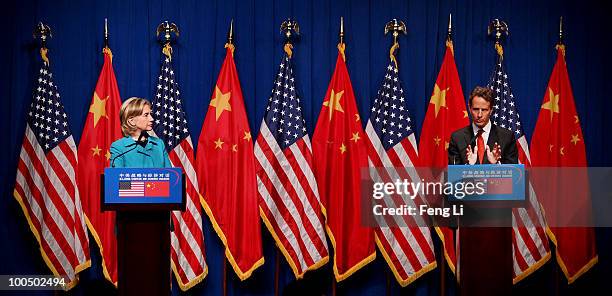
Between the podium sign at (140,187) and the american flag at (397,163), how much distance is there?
243cm

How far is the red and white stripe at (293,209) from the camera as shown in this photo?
5945mm

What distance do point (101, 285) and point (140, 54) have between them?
208cm

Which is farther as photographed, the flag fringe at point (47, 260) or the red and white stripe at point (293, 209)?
the red and white stripe at point (293, 209)

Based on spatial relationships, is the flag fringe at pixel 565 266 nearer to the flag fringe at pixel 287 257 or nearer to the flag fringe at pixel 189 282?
the flag fringe at pixel 287 257

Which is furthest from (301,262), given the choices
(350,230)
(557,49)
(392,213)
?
(557,49)

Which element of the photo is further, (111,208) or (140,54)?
(140,54)

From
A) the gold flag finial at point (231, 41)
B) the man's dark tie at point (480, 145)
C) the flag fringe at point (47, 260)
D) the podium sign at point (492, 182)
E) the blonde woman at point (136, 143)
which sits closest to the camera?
the podium sign at point (492, 182)

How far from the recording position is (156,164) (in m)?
4.47

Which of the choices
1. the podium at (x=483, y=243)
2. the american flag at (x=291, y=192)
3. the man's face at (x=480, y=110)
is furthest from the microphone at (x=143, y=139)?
the man's face at (x=480, y=110)

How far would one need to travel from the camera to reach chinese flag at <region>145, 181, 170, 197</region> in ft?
13.1

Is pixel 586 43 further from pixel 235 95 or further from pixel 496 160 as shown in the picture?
pixel 235 95

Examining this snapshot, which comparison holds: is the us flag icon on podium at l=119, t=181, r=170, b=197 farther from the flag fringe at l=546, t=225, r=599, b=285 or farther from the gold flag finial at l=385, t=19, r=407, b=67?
the flag fringe at l=546, t=225, r=599, b=285

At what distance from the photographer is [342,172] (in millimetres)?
6039

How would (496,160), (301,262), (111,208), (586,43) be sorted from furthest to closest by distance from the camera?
(586,43), (301,262), (496,160), (111,208)
